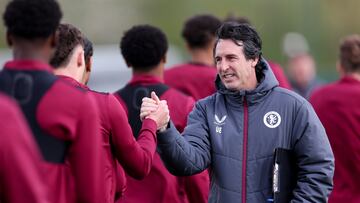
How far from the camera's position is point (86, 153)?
5461mm

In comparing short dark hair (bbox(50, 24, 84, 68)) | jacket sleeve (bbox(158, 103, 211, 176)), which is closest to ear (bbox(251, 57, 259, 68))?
jacket sleeve (bbox(158, 103, 211, 176))

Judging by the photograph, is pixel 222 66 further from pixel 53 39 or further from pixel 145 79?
pixel 53 39

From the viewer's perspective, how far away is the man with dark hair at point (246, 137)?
6.54 metres

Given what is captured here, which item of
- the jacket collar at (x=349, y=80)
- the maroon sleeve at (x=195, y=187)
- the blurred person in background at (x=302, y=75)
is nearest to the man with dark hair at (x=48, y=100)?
the maroon sleeve at (x=195, y=187)

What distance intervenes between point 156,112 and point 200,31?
3.39 m

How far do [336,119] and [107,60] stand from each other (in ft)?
37.2

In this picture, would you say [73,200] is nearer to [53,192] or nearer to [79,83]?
[53,192]

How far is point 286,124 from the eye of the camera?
6609mm

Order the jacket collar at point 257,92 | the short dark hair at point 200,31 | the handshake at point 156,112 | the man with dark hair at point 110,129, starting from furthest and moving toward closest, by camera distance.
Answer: the short dark hair at point 200,31 → the jacket collar at point 257,92 → the handshake at point 156,112 → the man with dark hair at point 110,129

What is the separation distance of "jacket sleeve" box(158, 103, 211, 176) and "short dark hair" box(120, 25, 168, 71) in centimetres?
113

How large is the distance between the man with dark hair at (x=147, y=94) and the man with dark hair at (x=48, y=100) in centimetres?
227

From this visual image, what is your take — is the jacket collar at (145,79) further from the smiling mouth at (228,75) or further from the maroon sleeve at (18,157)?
the maroon sleeve at (18,157)

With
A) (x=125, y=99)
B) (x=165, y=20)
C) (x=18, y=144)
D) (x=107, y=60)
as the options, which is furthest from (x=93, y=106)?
(x=165, y=20)

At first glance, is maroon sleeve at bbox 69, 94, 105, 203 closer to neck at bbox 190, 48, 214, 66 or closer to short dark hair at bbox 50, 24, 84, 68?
short dark hair at bbox 50, 24, 84, 68
